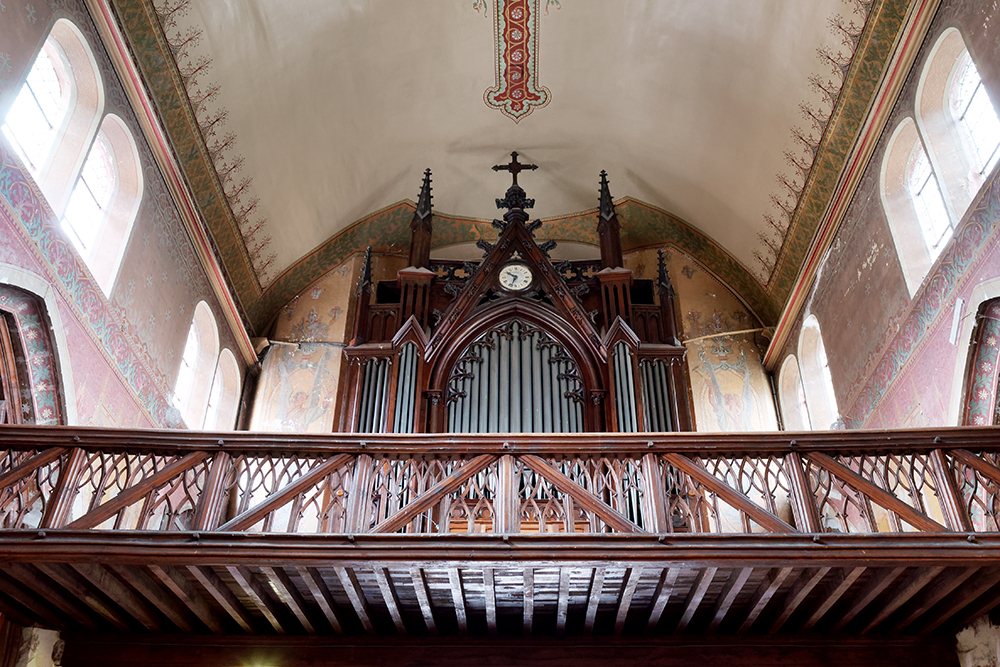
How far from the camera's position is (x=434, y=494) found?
587cm

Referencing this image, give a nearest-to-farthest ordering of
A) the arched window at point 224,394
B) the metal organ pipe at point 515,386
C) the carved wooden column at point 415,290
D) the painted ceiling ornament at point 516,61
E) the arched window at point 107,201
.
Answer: the arched window at point 107,201 < the metal organ pipe at point 515,386 < the painted ceiling ornament at point 516,61 < the carved wooden column at point 415,290 < the arched window at point 224,394

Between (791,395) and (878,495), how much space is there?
240 inches

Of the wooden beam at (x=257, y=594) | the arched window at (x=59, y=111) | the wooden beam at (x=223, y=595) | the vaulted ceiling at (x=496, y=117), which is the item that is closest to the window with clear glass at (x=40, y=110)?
the arched window at (x=59, y=111)

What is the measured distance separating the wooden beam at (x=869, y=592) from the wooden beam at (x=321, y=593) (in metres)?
3.73

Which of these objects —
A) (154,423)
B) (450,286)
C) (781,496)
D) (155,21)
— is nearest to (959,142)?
(781,496)

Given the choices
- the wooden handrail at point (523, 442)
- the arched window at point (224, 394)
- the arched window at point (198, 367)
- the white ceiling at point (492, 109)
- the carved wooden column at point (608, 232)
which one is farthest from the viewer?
the carved wooden column at point (608, 232)

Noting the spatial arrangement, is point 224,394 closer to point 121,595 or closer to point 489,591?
point 121,595

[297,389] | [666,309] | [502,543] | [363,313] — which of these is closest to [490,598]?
[502,543]

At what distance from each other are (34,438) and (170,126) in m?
4.34

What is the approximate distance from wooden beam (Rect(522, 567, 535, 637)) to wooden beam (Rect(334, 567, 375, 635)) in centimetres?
114

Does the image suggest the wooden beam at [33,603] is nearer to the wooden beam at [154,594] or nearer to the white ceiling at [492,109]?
the wooden beam at [154,594]

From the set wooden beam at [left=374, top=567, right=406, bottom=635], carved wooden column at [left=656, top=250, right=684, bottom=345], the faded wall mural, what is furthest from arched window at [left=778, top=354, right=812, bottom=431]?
wooden beam at [left=374, top=567, right=406, bottom=635]

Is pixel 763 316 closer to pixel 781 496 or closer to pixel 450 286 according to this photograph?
pixel 781 496

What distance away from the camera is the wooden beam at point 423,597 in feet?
18.7
